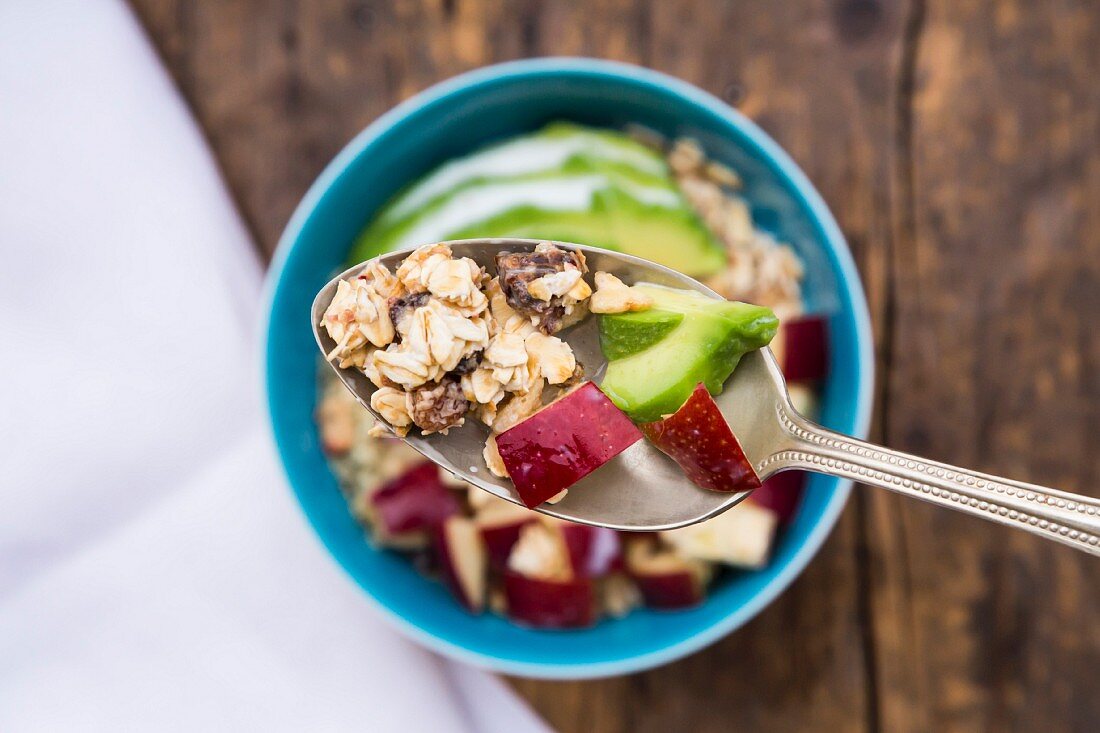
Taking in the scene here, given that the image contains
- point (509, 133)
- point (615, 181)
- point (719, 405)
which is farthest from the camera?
point (509, 133)

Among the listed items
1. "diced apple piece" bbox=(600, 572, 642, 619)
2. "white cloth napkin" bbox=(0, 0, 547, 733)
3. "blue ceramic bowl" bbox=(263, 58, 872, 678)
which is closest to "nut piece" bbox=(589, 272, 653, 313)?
"blue ceramic bowl" bbox=(263, 58, 872, 678)

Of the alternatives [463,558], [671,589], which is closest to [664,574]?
[671,589]

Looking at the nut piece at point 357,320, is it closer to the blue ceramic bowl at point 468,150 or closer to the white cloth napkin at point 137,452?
the blue ceramic bowl at point 468,150

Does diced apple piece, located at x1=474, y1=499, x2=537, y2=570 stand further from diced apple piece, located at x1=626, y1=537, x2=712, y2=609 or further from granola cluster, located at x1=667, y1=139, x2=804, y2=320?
granola cluster, located at x1=667, y1=139, x2=804, y2=320

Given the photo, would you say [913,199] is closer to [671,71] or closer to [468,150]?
[671,71]

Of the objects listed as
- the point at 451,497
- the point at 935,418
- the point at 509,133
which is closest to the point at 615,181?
the point at 509,133

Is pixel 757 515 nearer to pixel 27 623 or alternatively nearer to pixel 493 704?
pixel 493 704

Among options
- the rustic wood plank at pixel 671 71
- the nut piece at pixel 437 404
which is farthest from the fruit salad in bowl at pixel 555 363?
the rustic wood plank at pixel 671 71
